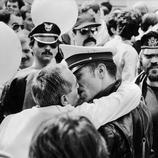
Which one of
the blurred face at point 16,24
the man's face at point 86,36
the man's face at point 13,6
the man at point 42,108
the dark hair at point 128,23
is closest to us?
the man at point 42,108

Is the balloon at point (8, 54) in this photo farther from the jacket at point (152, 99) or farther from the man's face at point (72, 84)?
the jacket at point (152, 99)

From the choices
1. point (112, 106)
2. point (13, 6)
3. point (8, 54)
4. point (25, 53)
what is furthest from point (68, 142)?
point (13, 6)

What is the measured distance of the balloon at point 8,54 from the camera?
2.32 m

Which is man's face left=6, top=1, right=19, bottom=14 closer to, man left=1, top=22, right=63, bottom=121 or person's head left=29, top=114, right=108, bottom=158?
man left=1, top=22, right=63, bottom=121

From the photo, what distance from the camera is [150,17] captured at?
4.15m

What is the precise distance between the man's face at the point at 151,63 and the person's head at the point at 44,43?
1.89 ft

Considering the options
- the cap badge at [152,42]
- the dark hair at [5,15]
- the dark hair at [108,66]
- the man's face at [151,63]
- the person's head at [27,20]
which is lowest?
the man's face at [151,63]

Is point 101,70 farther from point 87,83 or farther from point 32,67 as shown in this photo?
point 32,67

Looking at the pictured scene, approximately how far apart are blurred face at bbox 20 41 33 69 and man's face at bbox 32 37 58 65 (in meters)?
0.30

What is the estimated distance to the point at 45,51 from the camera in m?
2.97

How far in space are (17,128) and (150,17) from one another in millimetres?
2474

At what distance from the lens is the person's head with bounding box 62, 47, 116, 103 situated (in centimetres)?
219

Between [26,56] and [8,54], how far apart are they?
989 millimetres

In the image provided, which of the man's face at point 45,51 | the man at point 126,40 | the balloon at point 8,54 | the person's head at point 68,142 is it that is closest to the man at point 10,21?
the man at point 126,40
